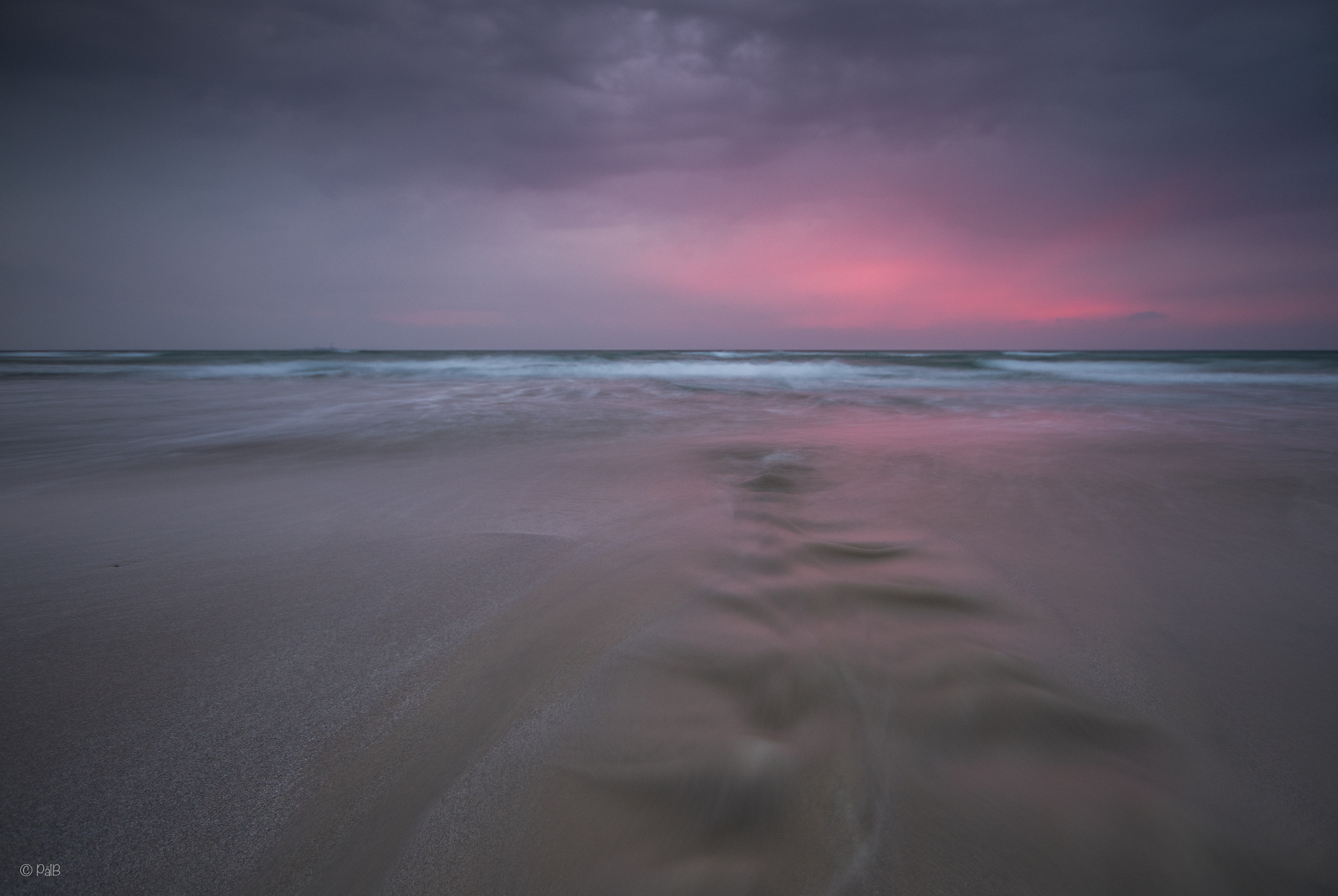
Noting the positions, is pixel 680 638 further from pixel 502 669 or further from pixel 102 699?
pixel 102 699

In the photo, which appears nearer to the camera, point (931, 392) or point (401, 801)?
point (401, 801)

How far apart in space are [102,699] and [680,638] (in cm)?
146

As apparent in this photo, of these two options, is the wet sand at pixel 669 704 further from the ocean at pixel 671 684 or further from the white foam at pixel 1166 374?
the white foam at pixel 1166 374

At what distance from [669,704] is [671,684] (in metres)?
0.07

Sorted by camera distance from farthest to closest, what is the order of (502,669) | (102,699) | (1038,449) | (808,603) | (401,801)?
(1038,449), (808,603), (502,669), (102,699), (401,801)

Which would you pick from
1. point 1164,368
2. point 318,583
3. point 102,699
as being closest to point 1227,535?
point 318,583

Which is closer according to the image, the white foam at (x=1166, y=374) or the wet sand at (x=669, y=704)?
the wet sand at (x=669, y=704)

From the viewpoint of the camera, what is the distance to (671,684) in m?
1.34

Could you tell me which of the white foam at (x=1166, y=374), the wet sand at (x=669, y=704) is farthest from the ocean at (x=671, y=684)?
the white foam at (x=1166, y=374)

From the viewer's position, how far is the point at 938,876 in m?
0.90

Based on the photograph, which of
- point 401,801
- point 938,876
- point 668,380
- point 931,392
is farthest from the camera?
point 668,380

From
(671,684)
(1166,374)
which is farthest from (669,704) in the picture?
(1166,374)

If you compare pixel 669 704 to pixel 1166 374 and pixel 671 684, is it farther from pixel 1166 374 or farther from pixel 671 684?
pixel 1166 374

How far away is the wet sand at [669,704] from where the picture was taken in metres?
0.91
